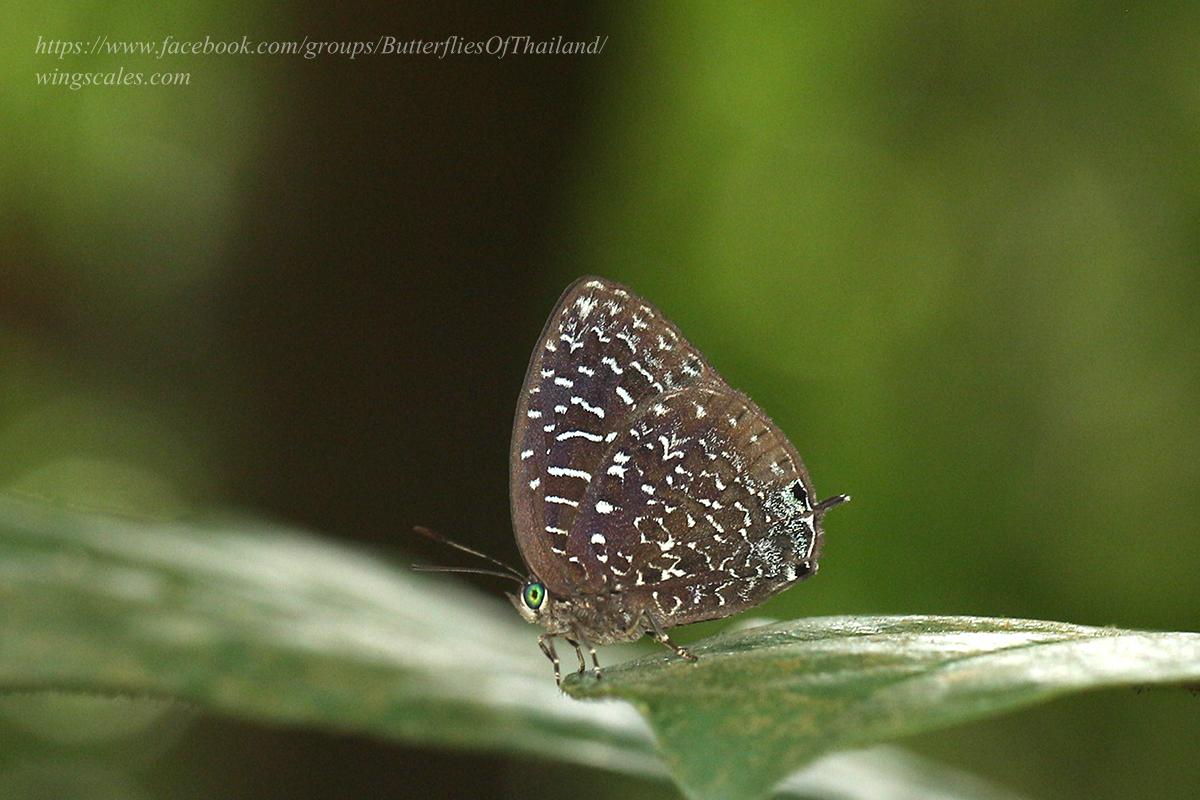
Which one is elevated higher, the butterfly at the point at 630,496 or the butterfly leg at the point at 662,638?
the butterfly at the point at 630,496

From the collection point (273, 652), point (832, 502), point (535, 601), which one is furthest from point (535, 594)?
point (273, 652)

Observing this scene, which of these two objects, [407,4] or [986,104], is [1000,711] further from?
[986,104]

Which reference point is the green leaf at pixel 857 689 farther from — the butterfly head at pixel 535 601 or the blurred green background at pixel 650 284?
the blurred green background at pixel 650 284

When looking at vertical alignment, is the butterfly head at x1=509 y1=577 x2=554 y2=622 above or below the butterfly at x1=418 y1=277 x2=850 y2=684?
below

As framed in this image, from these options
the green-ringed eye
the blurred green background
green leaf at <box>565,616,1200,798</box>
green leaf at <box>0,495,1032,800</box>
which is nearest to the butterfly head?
the green-ringed eye

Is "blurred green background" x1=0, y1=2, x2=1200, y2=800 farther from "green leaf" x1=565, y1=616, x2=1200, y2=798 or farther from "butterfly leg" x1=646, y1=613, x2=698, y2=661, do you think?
"green leaf" x1=565, y1=616, x2=1200, y2=798

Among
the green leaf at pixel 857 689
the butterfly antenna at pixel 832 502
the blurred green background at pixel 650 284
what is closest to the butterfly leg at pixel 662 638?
the butterfly antenna at pixel 832 502

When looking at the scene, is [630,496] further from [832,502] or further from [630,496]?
[832,502]
